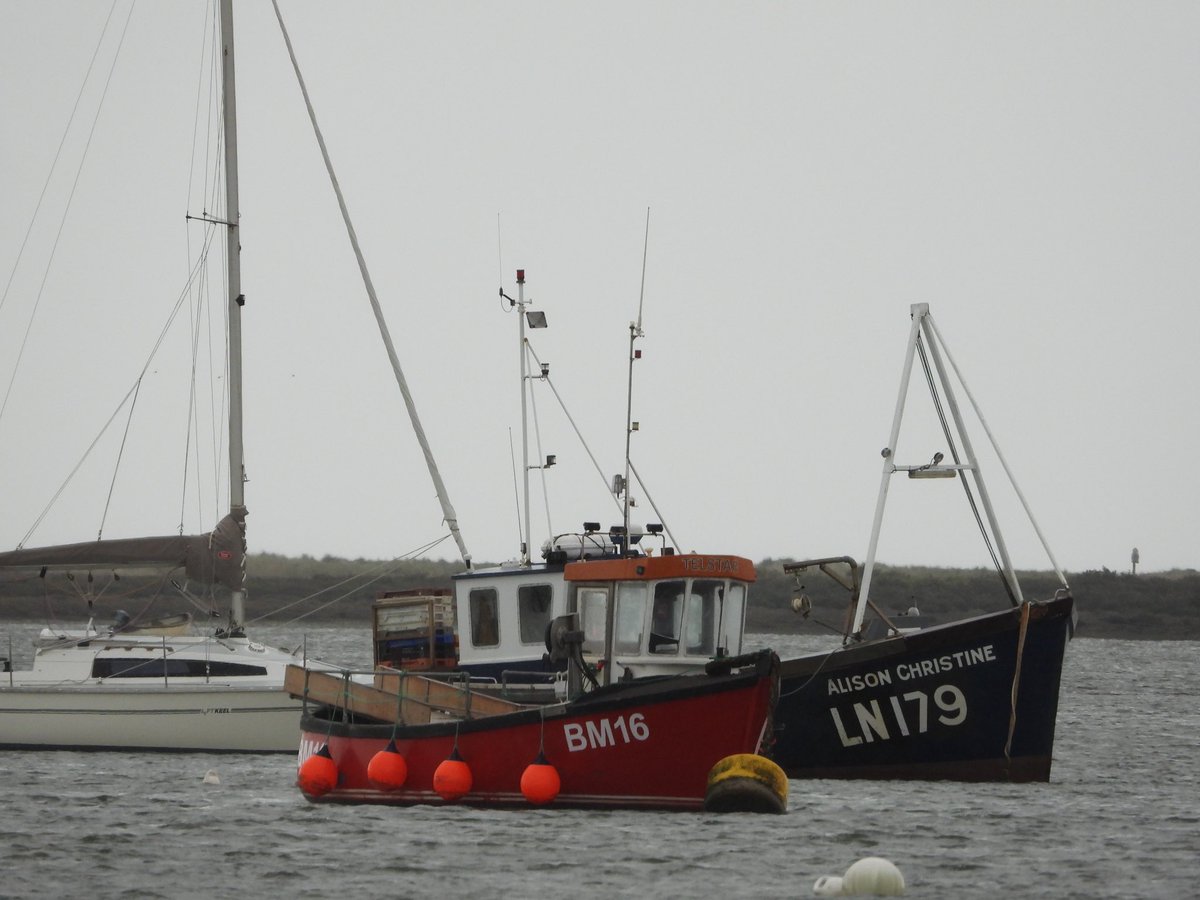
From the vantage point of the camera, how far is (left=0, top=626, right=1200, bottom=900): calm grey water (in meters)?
18.6

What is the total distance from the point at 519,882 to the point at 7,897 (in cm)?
482

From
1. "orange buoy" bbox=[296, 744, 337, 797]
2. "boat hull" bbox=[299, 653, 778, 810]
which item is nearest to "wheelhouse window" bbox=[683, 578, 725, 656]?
"boat hull" bbox=[299, 653, 778, 810]

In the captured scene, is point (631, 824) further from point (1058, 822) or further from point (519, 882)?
point (1058, 822)

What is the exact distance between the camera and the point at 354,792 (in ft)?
78.5

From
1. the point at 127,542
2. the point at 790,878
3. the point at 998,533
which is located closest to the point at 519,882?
the point at 790,878

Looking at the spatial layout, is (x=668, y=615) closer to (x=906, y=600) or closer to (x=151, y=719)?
(x=151, y=719)

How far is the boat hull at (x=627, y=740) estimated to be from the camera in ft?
69.3

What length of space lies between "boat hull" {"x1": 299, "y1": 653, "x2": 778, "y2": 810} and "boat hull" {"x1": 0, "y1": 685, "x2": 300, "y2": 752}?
9283 mm

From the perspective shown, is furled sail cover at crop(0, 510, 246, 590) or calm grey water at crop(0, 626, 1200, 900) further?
furled sail cover at crop(0, 510, 246, 590)

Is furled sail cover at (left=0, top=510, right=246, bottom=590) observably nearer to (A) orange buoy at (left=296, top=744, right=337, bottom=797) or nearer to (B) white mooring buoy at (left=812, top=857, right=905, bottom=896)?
(A) orange buoy at (left=296, top=744, right=337, bottom=797)

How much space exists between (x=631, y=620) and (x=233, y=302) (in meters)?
13.5

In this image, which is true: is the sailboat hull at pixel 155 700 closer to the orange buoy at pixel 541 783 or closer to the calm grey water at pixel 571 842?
the calm grey water at pixel 571 842

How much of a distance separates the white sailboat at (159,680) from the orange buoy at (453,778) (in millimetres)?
9016

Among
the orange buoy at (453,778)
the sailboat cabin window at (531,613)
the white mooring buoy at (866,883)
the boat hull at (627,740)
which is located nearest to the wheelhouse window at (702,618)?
the boat hull at (627,740)
